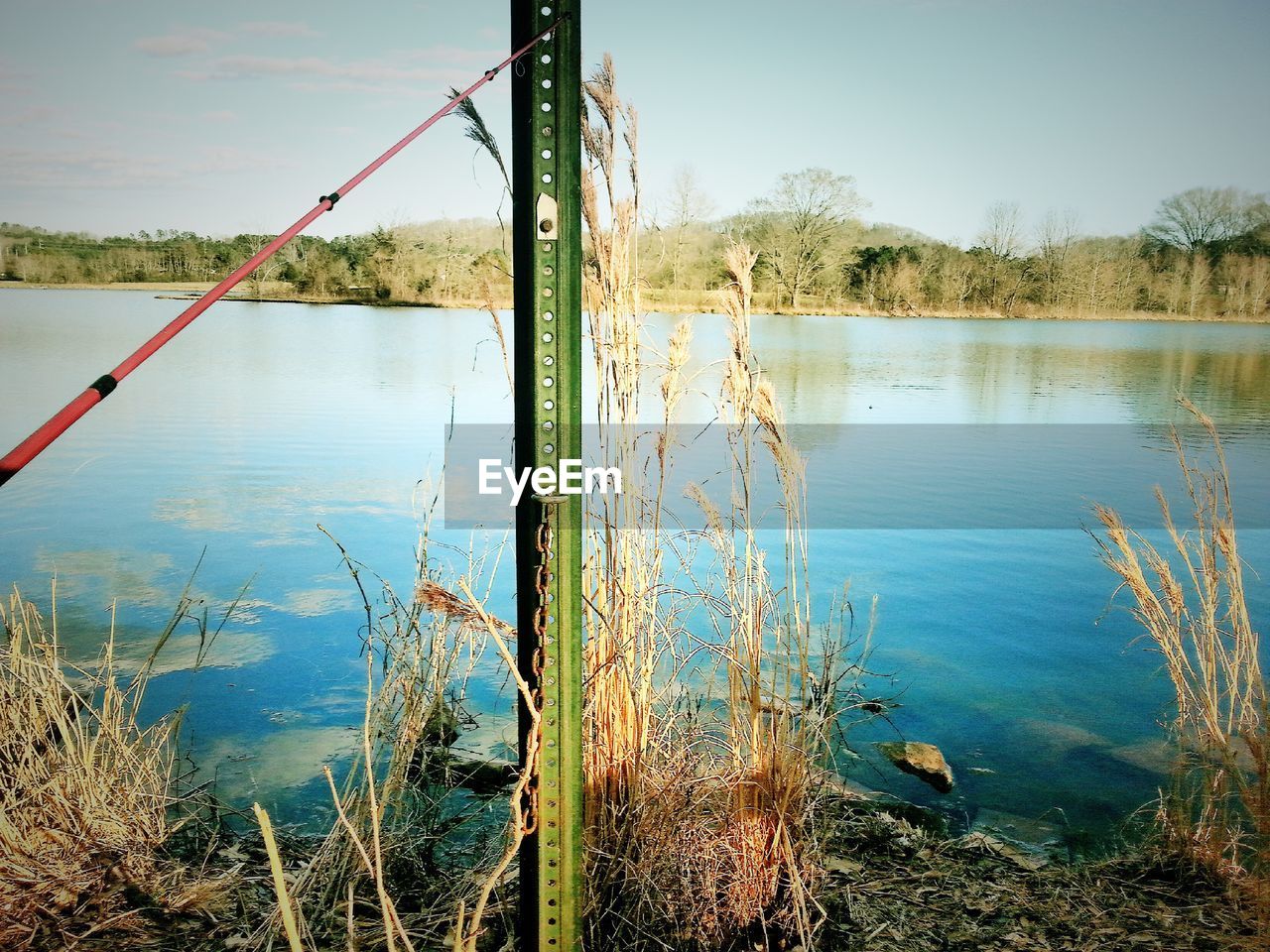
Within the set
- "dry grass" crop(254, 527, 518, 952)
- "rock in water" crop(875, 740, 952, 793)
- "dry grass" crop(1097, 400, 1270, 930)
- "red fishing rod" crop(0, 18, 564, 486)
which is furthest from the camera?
"rock in water" crop(875, 740, 952, 793)

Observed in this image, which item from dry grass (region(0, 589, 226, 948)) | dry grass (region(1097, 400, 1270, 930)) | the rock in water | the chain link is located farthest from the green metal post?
the rock in water

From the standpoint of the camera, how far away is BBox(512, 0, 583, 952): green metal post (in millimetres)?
1823

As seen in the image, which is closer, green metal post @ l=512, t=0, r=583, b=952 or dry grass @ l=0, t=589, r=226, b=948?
green metal post @ l=512, t=0, r=583, b=952

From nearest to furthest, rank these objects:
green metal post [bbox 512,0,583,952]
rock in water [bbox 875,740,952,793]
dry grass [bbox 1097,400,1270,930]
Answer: green metal post [bbox 512,0,583,952], dry grass [bbox 1097,400,1270,930], rock in water [bbox 875,740,952,793]

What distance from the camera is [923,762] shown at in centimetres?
352

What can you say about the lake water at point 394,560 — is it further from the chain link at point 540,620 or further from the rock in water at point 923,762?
the chain link at point 540,620

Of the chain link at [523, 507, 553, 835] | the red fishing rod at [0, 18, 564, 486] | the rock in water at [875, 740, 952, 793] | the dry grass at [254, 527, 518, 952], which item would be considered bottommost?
the rock in water at [875, 740, 952, 793]

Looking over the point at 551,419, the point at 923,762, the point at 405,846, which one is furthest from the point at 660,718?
the point at 923,762

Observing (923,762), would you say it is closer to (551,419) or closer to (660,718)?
(660,718)

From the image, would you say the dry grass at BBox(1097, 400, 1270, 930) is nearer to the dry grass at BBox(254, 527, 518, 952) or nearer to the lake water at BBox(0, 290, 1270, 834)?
the lake water at BBox(0, 290, 1270, 834)

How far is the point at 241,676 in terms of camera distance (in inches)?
171

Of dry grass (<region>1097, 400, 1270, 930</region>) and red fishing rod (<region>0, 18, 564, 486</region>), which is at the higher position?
red fishing rod (<region>0, 18, 564, 486</region>)

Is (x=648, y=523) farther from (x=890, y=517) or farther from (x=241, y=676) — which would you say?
(x=890, y=517)

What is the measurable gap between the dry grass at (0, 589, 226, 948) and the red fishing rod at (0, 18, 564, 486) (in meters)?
1.45
